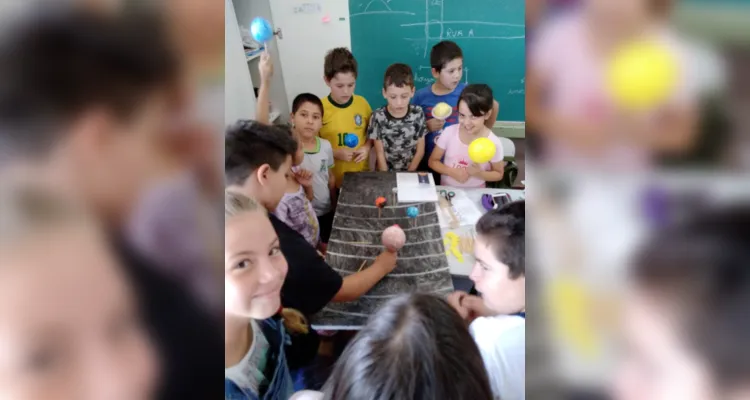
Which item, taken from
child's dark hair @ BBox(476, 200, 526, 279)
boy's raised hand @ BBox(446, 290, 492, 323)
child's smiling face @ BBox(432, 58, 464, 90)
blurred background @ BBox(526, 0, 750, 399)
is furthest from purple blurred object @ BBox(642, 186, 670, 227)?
child's smiling face @ BBox(432, 58, 464, 90)

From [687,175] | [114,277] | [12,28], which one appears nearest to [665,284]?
[687,175]

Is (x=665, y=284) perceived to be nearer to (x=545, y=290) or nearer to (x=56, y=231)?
A: (x=545, y=290)

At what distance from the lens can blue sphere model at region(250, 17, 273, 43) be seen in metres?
0.48

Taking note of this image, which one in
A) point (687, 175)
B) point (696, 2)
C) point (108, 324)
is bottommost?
point (108, 324)

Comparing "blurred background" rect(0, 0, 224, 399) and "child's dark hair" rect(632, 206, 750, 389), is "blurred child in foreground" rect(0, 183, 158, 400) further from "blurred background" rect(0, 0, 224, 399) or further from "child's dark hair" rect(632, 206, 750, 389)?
"child's dark hair" rect(632, 206, 750, 389)

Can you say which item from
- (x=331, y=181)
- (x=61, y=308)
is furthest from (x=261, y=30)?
(x=61, y=308)

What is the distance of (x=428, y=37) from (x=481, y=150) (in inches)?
8.3

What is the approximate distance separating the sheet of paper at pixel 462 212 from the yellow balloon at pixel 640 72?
0.27m

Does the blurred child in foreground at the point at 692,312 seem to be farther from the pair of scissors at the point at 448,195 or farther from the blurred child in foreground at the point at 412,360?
the pair of scissors at the point at 448,195

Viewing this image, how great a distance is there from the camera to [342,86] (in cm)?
68

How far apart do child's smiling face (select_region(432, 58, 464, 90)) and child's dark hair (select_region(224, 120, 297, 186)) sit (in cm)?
30

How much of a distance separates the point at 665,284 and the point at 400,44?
1.87 feet

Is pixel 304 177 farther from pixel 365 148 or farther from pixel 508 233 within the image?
pixel 508 233

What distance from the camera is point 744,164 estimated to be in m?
0.30
